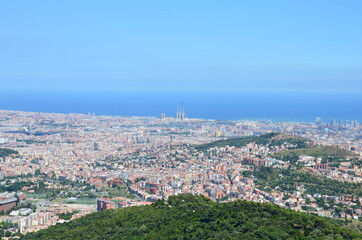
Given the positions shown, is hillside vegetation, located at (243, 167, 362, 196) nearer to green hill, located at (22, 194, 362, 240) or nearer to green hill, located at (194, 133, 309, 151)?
green hill, located at (194, 133, 309, 151)

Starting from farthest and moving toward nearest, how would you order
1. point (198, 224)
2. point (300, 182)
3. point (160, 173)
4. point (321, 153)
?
point (321, 153), point (160, 173), point (300, 182), point (198, 224)

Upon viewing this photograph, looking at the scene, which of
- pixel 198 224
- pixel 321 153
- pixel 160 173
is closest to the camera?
pixel 198 224

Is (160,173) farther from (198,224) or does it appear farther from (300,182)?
(198,224)

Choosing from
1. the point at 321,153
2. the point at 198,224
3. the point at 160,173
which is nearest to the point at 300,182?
the point at 321,153

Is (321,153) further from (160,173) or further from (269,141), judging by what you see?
(160,173)

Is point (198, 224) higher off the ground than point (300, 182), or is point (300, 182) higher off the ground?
point (198, 224)

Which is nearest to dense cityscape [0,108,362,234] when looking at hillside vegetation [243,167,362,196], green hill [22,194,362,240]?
hillside vegetation [243,167,362,196]

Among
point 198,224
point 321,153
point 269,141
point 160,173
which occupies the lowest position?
point 160,173

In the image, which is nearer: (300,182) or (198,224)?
(198,224)

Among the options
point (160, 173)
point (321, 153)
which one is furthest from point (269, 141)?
point (160, 173)

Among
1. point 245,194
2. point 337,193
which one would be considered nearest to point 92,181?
point 245,194
